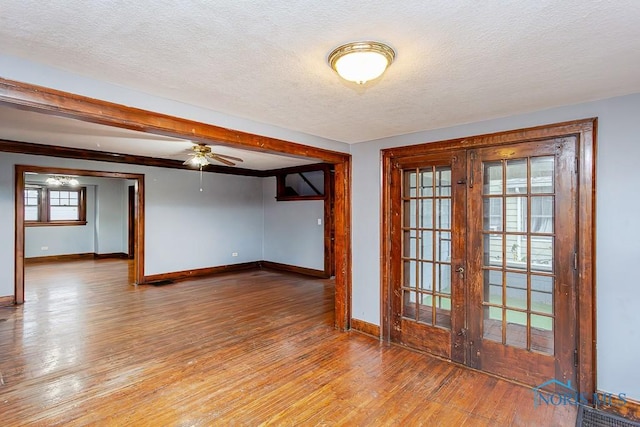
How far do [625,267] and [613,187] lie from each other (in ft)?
1.93

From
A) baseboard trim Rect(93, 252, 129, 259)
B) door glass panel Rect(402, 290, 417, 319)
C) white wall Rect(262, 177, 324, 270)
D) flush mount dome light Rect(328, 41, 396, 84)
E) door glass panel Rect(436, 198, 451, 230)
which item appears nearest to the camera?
flush mount dome light Rect(328, 41, 396, 84)

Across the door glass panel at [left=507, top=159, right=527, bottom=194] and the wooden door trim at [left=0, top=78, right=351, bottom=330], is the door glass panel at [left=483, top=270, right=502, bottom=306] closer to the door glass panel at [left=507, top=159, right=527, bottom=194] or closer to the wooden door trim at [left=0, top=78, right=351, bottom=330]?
the door glass panel at [left=507, top=159, right=527, bottom=194]

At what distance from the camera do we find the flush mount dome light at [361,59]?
1.65 meters

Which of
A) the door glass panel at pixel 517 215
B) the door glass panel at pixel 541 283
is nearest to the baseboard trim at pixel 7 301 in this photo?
the door glass panel at pixel 517 215

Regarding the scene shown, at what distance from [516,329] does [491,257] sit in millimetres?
646

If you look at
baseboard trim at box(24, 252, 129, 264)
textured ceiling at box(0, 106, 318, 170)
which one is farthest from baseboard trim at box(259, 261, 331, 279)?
baseboard trim at box(24, 252, 129, 264)

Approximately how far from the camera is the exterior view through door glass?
8.60 feet

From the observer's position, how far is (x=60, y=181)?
28.9 ft

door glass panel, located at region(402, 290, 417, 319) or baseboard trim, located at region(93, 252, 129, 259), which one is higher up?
door glass panel, located at region(402, 290, 417, 319)

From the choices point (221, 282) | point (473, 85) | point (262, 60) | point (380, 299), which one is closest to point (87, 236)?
point (221, 282)

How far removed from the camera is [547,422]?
229cm

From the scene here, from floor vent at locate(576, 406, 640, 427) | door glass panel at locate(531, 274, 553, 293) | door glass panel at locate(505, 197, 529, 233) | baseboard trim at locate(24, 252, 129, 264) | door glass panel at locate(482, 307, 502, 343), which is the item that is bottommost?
floor vent at locate(576, 406, 640, 427)

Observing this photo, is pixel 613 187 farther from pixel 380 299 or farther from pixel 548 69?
pixel 380 299

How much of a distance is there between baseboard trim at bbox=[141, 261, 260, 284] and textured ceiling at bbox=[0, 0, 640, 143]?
4976 millimetres
